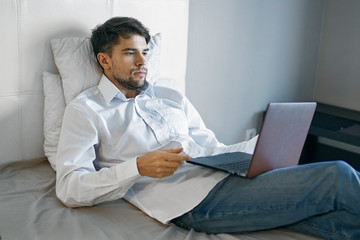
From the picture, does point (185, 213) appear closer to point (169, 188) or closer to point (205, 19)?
point (169, 188)

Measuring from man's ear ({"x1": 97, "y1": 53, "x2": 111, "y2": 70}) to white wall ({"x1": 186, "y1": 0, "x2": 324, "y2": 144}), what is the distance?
76cm

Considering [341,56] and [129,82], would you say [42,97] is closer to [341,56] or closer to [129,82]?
[129,82]

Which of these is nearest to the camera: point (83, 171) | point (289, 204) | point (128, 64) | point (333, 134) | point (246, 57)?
point (289, 204)

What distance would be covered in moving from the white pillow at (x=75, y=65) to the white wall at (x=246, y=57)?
77 centimetres

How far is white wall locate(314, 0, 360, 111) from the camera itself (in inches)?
110

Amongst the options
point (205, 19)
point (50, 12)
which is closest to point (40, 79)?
point (50, 12)

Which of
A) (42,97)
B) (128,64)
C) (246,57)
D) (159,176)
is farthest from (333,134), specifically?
(42,97)

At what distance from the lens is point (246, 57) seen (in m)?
2.60

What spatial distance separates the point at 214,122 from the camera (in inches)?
101

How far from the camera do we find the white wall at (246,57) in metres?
2.38

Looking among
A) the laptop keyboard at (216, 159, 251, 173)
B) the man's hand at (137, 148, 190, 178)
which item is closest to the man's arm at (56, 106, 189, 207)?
the man's hand at (137, 148, 190, 178)

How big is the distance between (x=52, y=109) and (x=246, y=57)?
4.48 feet

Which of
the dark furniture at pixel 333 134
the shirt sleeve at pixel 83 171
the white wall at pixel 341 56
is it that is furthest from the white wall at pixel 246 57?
the shirt sleeve at pixel 83 171

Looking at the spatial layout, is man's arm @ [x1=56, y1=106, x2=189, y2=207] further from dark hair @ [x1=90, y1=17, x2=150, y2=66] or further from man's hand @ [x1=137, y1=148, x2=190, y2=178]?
dark hair @ [x1=90, y1=17, x2=150, y2=66]
